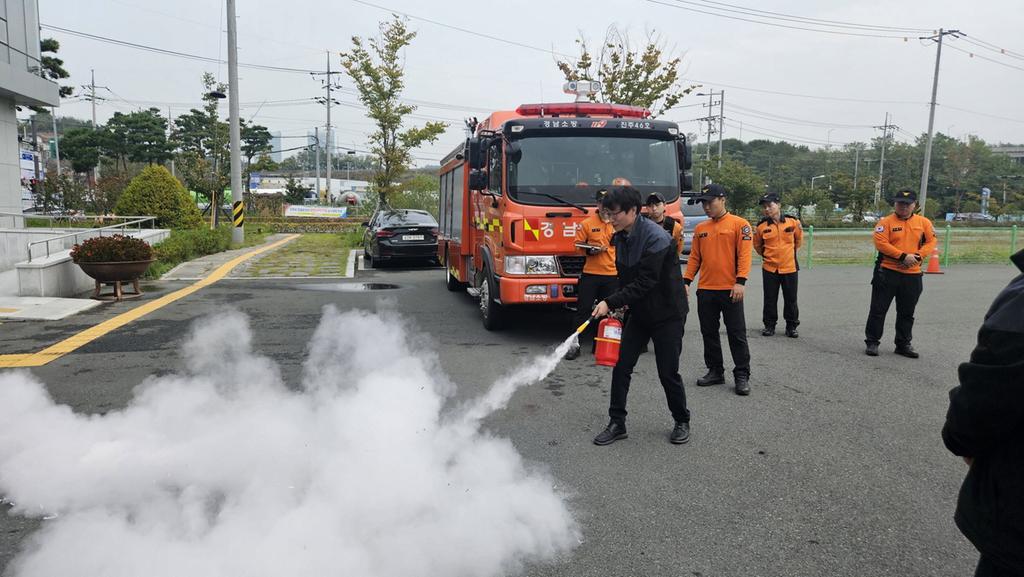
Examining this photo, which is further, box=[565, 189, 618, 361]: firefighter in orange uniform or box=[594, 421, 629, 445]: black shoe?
box=[565, 189, 618, 361]: firefighter in orange uniform

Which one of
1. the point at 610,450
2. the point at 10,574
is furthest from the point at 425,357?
the point at 10,574

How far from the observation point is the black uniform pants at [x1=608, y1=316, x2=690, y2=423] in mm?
4867

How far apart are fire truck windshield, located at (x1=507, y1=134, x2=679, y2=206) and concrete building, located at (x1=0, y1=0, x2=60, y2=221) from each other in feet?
52.4

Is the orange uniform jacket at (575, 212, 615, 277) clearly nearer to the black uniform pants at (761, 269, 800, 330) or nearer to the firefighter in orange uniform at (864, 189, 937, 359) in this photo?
the black uniform pants at (761, 269, 800, 330)

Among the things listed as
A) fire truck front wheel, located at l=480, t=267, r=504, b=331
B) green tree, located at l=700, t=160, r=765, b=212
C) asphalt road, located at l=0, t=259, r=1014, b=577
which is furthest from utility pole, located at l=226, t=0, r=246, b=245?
green tree, located at l=700, t=160, r=765, b=212

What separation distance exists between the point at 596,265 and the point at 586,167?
1428 millimetres

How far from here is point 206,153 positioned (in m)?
32.0

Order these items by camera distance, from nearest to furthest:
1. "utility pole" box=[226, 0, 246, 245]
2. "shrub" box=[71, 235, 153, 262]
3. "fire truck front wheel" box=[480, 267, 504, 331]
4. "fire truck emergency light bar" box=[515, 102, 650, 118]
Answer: "fire truck front wheel" box=[480, 267, 504, 331]
"fire truck emergency light bar" box=[515, 102, 650, 118]
"shrub" box=[71, 235, 153, 262]
"utility pole" box=[226, 0, 246, 245]

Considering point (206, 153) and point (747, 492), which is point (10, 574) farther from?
point (206, 153)

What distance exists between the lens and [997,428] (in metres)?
1.74

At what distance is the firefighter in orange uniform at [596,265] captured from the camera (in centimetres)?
715

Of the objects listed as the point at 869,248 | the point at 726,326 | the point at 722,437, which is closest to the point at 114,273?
the point at 726,326

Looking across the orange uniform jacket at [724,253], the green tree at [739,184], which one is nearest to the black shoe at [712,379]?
the orange uniform jacket at [724,253]

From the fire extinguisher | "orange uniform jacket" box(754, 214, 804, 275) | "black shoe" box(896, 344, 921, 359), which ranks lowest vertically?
"black shoe" box(896, 344, 921, 359)
